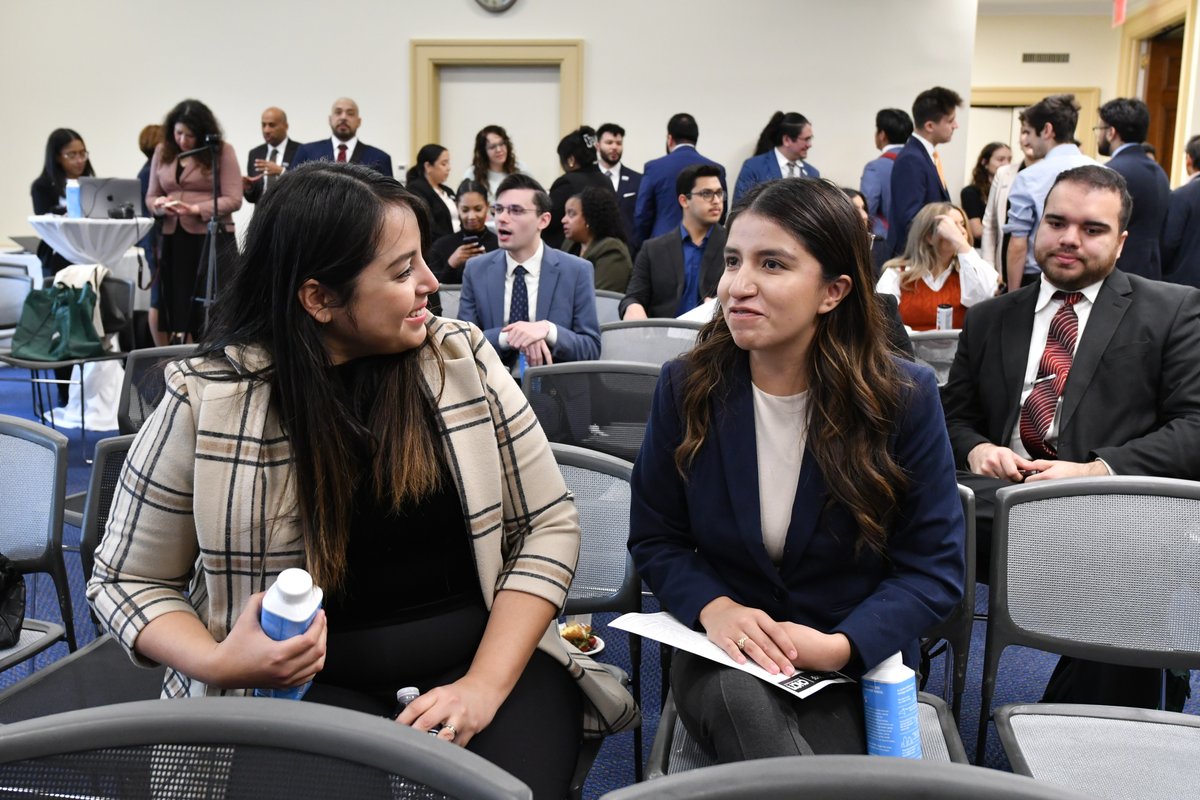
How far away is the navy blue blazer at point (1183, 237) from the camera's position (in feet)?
17.6

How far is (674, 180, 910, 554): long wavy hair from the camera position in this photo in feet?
5.15

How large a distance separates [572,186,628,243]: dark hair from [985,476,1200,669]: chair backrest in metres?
3.65

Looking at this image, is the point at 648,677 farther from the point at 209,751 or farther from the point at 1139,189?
the point at 1139,189

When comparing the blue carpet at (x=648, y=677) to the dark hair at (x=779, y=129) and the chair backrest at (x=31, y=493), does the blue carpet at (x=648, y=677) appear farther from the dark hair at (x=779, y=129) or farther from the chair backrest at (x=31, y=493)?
the dark hair at (x=779, y=129)

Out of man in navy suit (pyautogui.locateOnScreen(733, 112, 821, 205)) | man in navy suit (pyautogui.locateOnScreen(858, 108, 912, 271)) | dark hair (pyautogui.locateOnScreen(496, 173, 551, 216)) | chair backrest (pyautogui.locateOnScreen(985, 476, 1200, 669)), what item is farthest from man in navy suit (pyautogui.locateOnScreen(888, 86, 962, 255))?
chair backrest (pyautogui.locateOnScreen(985, 476, 1200, 669))

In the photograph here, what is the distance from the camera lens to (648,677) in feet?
9.30

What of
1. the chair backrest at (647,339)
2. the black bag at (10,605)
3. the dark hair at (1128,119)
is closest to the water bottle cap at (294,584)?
the black bag at (10,605)

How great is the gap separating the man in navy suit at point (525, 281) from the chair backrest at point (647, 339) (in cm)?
9

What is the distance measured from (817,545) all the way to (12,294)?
16.7ft

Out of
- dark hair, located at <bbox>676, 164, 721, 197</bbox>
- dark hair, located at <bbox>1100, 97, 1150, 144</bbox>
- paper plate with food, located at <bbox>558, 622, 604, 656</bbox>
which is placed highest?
dark hair, located at <bbox>1100, 97, 1150, 144</bbox>

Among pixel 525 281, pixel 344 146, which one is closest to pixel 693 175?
pixel 525 281

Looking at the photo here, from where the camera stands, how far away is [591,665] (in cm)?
163

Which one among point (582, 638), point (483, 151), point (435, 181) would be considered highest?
point (483, 151)

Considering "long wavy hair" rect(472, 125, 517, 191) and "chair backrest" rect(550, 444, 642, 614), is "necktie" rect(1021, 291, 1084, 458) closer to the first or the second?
"chair backrest" rect(550, 444, 642, 614)
